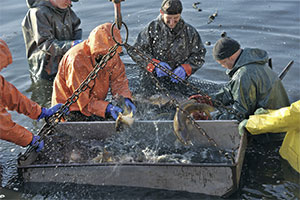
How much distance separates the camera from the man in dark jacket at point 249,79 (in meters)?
4.47

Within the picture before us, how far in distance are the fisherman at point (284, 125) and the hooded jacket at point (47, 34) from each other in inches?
145

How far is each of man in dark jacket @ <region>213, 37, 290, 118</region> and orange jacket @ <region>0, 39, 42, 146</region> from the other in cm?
261

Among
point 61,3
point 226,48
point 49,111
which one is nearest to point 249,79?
point 226,48

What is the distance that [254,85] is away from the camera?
448cm

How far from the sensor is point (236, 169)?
3.98 meters

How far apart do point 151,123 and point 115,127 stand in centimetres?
50

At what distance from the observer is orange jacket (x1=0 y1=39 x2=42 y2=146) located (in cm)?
432

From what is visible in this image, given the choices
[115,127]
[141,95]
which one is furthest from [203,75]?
[115,127]

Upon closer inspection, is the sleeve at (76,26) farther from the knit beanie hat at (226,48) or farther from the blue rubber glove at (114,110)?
the knit beanie hat at (226,48)

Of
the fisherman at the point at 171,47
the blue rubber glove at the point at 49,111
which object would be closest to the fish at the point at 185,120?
the fisherman at the point at 171,47

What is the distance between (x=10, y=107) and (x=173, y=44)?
3.08 metres

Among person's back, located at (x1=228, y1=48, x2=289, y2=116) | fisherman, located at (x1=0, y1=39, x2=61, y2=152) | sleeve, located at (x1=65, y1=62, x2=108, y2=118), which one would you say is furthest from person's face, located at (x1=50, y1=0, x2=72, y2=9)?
person's back, located at (x1=228, y1=48, x2=289, y2=116)

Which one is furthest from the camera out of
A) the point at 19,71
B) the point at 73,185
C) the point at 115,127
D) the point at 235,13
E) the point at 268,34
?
the point at 235,13

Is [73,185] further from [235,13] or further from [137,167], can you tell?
[235,13]
